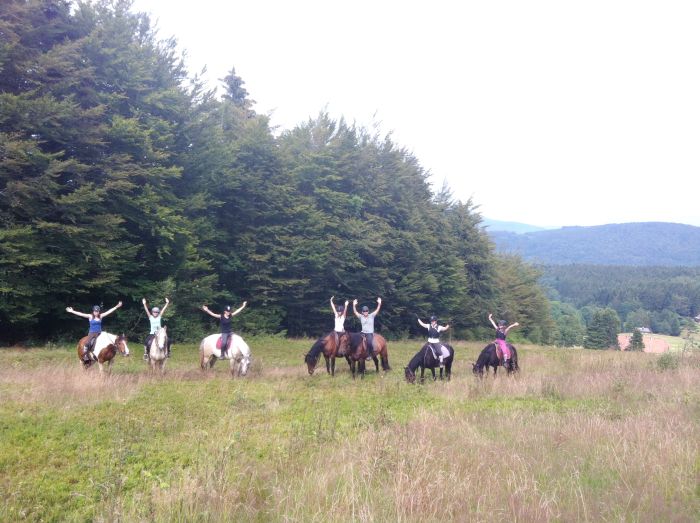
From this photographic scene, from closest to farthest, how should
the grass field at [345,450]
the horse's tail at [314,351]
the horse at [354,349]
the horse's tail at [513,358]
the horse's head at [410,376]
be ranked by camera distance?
1. the grass field at [345,450]
2. the horse's head at [410,376]
3. the horse's tail at [314,351]
4. the horse at [354,349]
5. the horse's tail at [513,358]

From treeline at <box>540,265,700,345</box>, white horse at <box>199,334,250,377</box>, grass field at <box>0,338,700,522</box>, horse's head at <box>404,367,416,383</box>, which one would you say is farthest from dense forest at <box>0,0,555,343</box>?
treeline at <box>540,265,700,345</box>

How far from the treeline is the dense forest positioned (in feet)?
63.5

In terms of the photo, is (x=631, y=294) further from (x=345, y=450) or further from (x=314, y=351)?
(x=345, y=450)

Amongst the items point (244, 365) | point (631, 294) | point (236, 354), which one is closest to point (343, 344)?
point (244, 365)

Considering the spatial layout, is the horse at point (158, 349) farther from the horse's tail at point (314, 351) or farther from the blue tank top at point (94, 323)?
the horse's tail at point (314, 351)

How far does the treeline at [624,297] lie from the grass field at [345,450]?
1405cm

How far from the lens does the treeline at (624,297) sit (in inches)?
3398

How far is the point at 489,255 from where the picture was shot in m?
45.0

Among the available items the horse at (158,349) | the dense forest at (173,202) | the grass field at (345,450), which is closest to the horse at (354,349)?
the grass field at (345,450)

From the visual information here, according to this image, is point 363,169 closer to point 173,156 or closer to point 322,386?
point 173,156

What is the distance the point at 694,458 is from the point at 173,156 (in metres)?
25.1

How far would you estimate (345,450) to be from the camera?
7.14 m

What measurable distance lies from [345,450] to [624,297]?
444ft

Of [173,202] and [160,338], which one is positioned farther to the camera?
[173,202]
